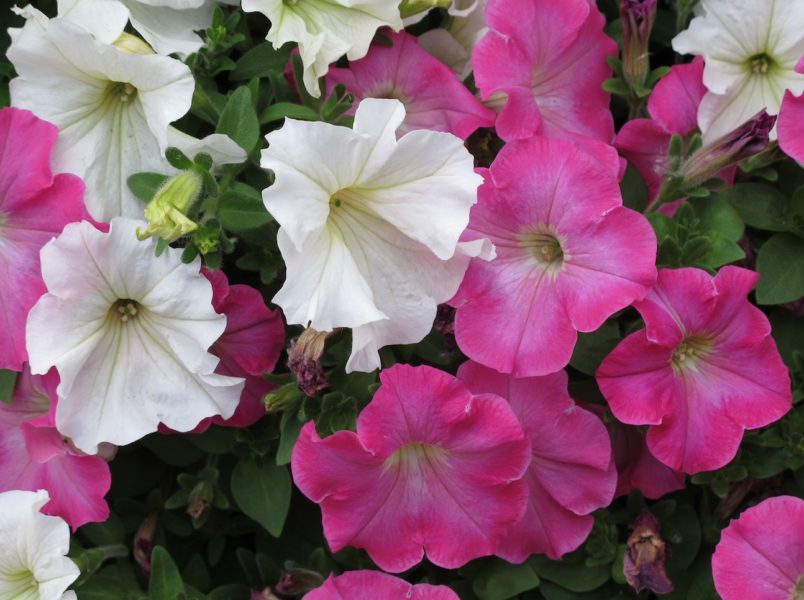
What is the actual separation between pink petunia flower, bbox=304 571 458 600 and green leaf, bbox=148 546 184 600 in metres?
0.17

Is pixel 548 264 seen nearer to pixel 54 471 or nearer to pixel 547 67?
pixel 547 67

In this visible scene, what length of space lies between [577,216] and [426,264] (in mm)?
194

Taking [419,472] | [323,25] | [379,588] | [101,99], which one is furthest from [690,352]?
[101,99]

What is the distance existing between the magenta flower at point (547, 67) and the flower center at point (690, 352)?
0.31m

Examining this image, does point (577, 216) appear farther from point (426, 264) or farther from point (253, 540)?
point (253, 540)

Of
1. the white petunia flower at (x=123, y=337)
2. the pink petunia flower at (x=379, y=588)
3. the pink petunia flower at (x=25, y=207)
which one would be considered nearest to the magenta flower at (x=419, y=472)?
the pink petunia flower at (x=379, y=588)

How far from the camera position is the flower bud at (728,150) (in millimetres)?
1222

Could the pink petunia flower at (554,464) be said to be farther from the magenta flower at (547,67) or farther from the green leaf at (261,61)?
the green leaf at (261,61)

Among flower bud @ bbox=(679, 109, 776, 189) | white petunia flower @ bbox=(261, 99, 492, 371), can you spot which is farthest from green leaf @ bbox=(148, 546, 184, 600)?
flower bud @ bbox=(679, 109, 776, 189)

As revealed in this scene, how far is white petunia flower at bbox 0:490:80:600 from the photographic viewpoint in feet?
3.79

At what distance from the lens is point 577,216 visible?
3.90 feet

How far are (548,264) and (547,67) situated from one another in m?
A: 0.31

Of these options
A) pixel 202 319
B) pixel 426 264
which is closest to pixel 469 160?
pixel 426 264

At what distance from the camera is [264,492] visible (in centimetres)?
129
